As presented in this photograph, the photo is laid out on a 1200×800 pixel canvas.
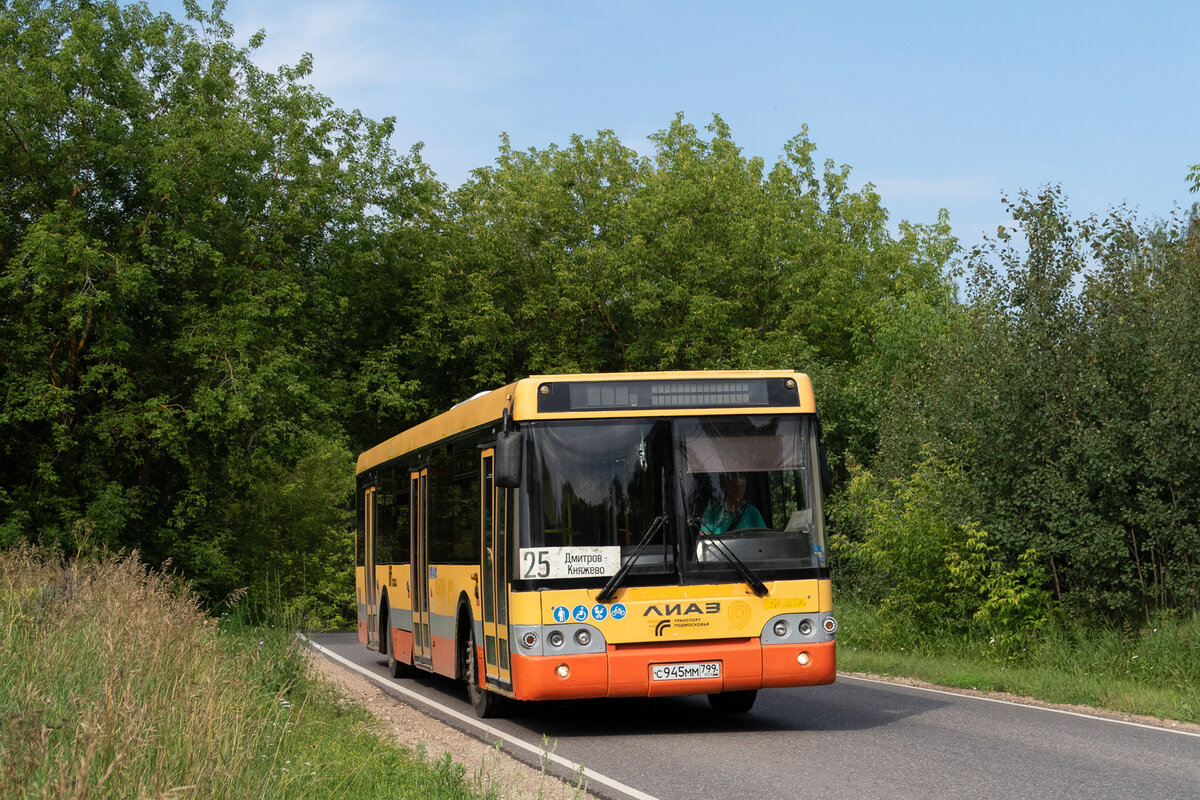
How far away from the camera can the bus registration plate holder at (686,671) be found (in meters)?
11.1

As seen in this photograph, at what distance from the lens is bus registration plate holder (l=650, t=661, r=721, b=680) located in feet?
36.6

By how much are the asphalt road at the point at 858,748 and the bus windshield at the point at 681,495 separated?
143 centimetres

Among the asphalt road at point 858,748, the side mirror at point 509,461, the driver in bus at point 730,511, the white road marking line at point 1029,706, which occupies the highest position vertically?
the side mirror at point 509,461

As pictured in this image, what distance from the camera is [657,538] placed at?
11.3 m

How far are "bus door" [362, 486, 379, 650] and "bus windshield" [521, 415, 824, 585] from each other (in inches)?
343

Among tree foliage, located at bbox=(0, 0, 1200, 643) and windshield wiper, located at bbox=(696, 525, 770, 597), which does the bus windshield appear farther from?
tree foliage, located at bbox=(0, 0, 1200, 643)

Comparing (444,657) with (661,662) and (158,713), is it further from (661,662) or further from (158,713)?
(158,713)

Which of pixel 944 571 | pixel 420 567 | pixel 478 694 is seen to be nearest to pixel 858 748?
pixel 478 694

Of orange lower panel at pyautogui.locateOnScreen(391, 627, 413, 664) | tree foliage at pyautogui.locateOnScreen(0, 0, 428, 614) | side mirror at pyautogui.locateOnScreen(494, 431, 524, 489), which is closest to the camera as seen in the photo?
side mirror at pyautogui.locateOnScreen(494, 431, 524, 489)

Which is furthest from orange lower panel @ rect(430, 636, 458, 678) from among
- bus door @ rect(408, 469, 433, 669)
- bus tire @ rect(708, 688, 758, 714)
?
bus tire @ rect(708, 688, 758, 714)

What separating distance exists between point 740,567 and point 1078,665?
638 centimetres

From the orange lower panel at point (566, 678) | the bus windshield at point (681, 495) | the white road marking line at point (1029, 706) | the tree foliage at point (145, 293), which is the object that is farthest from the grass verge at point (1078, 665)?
the tree foliage at point (145, 293)

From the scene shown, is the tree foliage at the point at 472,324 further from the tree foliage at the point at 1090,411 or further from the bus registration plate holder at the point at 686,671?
the bus registration plate holder at the point at 686,671

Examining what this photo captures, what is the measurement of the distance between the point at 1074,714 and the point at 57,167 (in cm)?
2255
